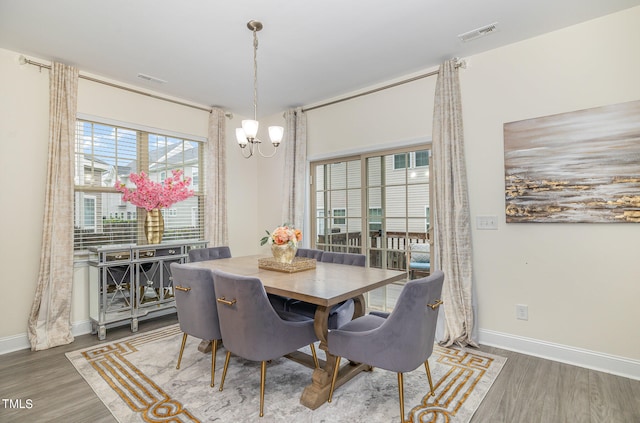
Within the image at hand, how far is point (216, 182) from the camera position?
4590 millimetres

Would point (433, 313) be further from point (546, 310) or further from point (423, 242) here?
point (423, 242)

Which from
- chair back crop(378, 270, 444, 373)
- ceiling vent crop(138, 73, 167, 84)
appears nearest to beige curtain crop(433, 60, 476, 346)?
chair back crop(378, 270, 444, 373)

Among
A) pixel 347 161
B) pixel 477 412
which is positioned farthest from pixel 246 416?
pixel 347 161

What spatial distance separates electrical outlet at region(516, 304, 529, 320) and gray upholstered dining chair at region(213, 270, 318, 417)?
214 centimetres

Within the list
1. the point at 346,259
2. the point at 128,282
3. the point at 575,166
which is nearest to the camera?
the point at 575,166

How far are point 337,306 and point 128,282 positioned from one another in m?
2.34

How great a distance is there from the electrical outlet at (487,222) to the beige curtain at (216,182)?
326 cm

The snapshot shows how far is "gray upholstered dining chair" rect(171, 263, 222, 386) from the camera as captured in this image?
236 centimetres

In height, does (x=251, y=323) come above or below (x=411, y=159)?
below

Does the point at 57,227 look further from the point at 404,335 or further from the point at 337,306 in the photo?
the point at 404,335

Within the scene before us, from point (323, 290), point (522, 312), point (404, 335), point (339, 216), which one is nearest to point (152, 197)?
point (339, 216)

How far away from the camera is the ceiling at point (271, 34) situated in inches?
96.9

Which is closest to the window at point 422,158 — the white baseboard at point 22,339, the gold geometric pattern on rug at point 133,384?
the gold geometric pattern on rug at point 133,384

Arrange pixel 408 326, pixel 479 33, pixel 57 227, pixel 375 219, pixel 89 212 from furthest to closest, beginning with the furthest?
pixel 375 219 → pixel 89 212 → pixel 57 227 → pixel 479 33 → pixel 408 326
